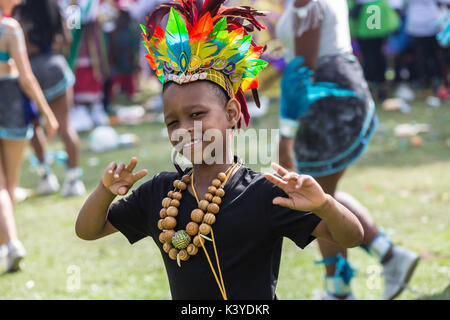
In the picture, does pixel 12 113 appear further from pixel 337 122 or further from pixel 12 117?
pixel 337 122

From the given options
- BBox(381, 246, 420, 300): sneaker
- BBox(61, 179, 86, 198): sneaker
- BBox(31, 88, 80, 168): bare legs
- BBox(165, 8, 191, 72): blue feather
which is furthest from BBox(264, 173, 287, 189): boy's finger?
BBox(61, 179, 86, 198): sneaker

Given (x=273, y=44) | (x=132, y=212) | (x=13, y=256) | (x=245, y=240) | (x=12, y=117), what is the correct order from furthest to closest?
1. (x=273, y=44)
2. (x=12, y=117)
3. (x=13, y=256)
4. (x=132, y=212)
5. (x=245, y=240)

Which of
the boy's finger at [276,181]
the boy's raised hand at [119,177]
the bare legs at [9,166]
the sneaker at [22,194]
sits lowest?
the sneaker at [22,194]

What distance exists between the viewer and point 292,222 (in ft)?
7.38

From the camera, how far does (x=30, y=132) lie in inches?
211

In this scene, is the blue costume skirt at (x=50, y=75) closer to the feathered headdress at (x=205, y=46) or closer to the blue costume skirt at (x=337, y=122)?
the blue costume skirt at (x=337, y=122)

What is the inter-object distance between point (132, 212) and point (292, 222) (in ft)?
2.13

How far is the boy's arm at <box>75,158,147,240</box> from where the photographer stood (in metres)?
2.39

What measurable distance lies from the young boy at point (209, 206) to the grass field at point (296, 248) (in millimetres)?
1711

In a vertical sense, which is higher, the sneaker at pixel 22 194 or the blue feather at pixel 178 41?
the blue feather at pixel 178 41

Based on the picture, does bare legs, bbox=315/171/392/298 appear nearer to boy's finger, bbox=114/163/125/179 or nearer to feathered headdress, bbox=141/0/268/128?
feathered headdress, bbox=141/0/268/128

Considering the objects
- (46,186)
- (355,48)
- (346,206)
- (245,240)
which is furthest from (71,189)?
(355,48)

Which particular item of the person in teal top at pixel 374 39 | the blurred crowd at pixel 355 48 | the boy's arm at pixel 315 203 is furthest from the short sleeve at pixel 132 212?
the person in teal top at pixel 374 39

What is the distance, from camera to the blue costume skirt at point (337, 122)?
3.63 m
